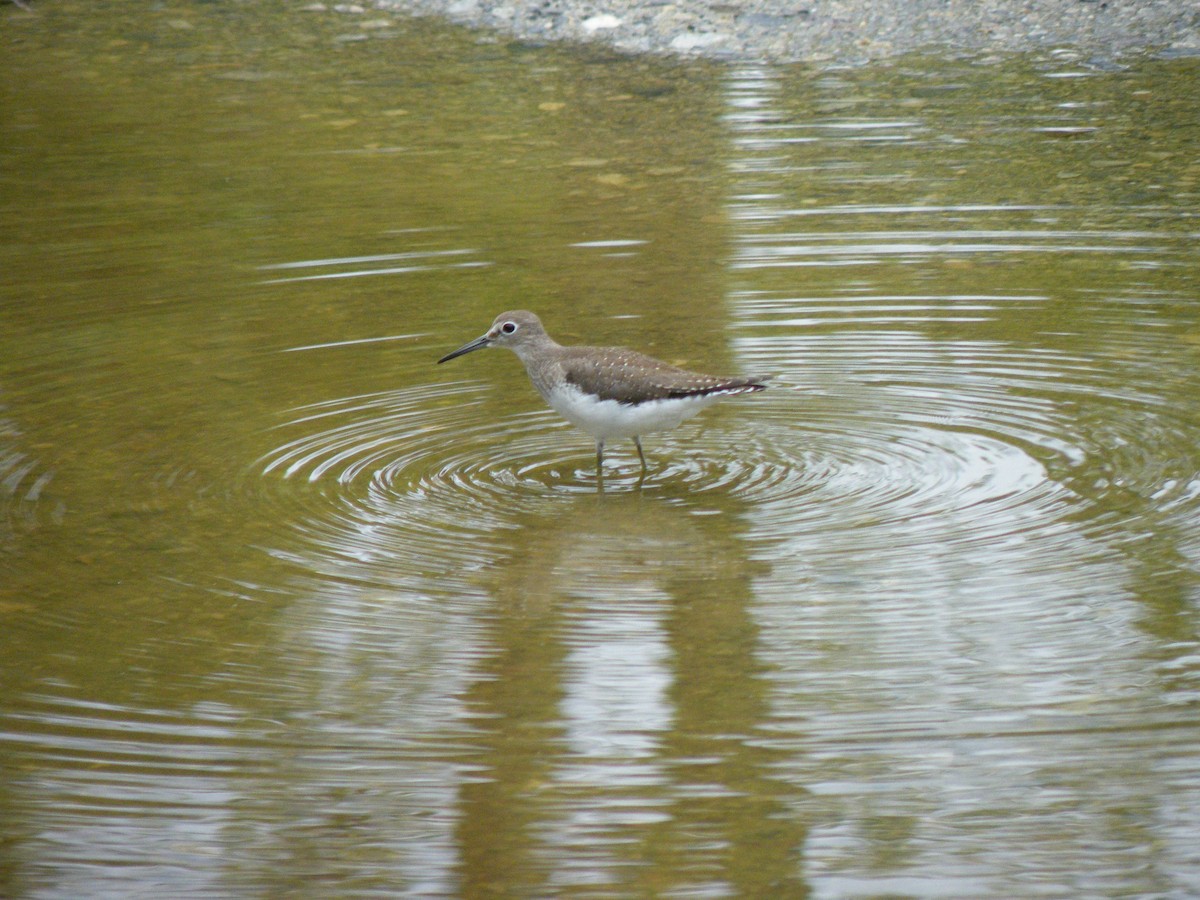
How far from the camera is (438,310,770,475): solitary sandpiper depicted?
8.09 m

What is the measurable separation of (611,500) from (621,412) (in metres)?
0.44

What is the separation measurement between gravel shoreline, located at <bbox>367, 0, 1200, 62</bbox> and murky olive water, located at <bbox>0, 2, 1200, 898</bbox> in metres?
0.75

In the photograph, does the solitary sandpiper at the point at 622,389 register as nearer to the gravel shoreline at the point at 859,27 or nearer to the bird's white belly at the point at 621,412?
the bird's white belly at the point at 621,412

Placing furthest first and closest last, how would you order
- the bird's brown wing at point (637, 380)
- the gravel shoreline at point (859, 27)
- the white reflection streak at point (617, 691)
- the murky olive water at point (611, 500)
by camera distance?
1. the gravel shoreline at point (859, 27)
2. the bird's brown wing at point (637, 380)
3. the white reflection streak at point (617, 691)
4. the murky olive water at point (611, 500)

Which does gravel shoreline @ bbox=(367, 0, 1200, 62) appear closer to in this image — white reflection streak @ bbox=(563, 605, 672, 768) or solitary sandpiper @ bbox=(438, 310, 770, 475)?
solitary sandpiper @ bbox=(438, 310, 770, 475)

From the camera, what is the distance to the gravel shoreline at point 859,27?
1555cm

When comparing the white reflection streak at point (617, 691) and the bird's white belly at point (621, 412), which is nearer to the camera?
the white reflection streak at point (617, 691)

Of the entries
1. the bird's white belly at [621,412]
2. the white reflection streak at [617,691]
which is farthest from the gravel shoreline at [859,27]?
the white reflection streak at [617,691]

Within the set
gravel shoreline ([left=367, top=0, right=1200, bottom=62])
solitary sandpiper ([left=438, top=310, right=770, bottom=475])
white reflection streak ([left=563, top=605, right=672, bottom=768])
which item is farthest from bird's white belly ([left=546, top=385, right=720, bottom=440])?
gravel shoreline ([left=367, top=0, right=1200, bottom=62])

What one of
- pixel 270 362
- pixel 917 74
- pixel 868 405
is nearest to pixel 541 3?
pixel 917 74

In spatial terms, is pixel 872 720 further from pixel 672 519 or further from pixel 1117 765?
pixel 672 519

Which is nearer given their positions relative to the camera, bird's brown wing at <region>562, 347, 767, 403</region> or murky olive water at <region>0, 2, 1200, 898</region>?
murky olive water at <region>0, 2, 1200, 898</region>

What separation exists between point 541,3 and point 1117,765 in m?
12.9

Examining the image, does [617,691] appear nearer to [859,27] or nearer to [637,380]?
[637,380]
